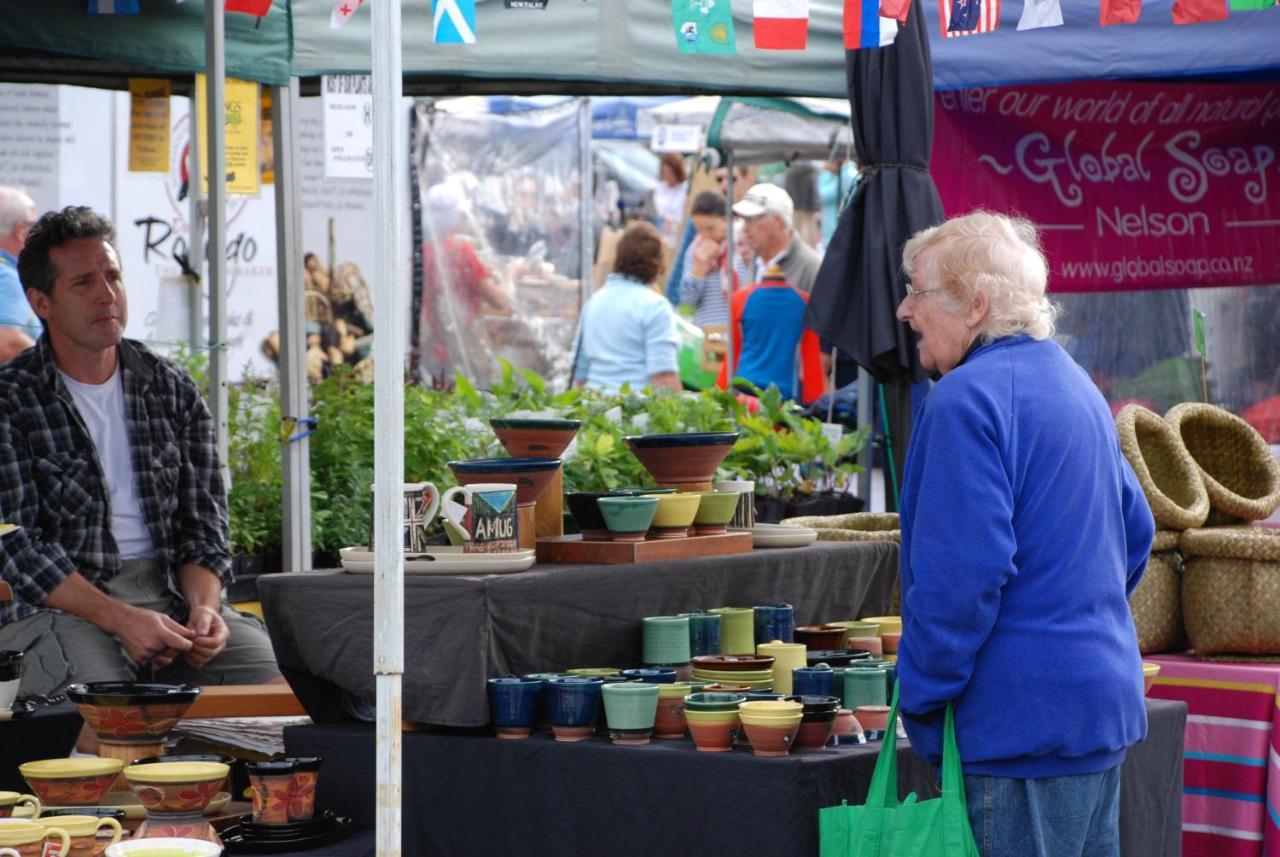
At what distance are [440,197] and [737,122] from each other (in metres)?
2.14

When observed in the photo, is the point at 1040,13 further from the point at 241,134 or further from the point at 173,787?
the point at 173,787

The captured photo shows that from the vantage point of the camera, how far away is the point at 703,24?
15.1 feet

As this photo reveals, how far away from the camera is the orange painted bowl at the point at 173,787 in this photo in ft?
8.23

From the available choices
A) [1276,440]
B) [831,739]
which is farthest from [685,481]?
[1276,440]

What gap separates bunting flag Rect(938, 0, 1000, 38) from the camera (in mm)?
4613

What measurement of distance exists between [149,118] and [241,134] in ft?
1.28

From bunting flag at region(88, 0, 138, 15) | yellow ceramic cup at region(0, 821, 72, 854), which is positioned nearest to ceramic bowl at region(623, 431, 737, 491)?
yellow ceramic cup at region(0, 821, 72, 854)

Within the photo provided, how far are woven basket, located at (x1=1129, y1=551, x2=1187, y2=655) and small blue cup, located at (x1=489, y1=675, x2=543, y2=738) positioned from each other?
1846 mm

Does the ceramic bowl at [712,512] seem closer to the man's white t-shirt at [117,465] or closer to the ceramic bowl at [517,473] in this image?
the ceramic bowl at [517,473]

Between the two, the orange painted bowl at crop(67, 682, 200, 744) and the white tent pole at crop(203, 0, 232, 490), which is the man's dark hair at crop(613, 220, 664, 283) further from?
the orange painted bowl at crop(67, 682, 200, 744)

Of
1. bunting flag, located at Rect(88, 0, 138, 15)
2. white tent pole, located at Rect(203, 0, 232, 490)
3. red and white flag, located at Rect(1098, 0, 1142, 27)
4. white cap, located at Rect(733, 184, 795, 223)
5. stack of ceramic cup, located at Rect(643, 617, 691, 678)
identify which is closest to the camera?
stack of ceramic cup, located at Rect(643, 617, 691, 678)

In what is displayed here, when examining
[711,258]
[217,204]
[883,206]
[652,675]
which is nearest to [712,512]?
[652,675]

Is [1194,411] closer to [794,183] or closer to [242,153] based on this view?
[242,153]

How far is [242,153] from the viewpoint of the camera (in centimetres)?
538
